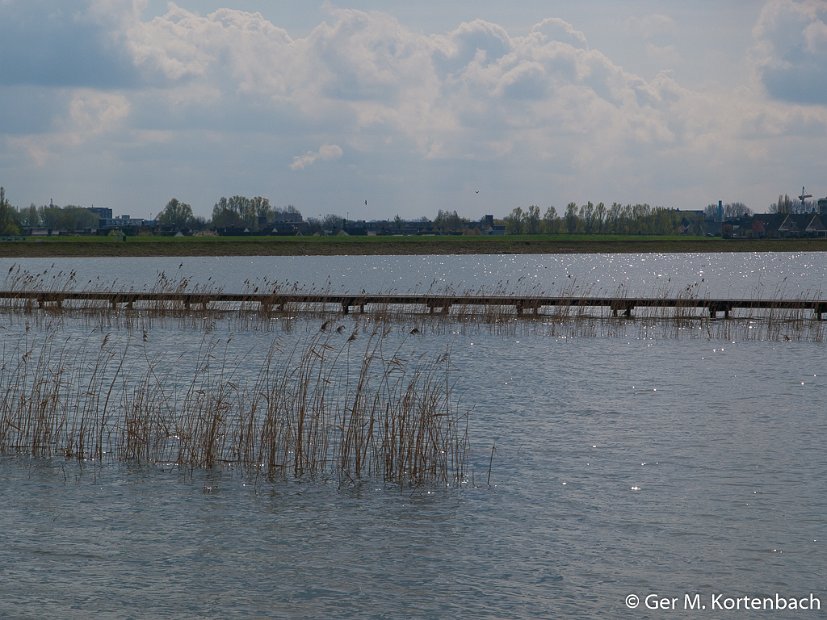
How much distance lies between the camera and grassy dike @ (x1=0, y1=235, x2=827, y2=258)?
119500 millimetres

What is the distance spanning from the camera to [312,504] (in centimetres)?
1181

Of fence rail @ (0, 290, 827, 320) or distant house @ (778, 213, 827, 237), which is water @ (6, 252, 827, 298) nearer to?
fence rail @ (0, 290, 827, 320)

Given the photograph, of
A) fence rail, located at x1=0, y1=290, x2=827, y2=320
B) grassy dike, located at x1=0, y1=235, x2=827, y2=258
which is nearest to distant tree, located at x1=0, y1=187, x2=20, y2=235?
grassy dike, located at x1=0, y1=235, x2=827, y2=258

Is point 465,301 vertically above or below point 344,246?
below

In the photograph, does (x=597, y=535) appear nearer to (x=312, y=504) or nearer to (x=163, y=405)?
(x=312, y=504)

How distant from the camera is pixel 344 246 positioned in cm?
14938

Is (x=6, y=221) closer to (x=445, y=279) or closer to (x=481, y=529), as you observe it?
(x=445, y=279)

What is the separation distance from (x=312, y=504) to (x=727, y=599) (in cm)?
483

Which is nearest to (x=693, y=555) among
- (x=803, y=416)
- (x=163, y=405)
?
(x=803, y=416)

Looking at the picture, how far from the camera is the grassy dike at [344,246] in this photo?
11950 cm

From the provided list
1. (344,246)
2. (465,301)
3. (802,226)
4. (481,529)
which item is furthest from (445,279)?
(802,226)

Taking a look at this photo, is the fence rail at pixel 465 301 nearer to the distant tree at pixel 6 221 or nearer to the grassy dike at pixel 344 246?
the grassy dike at pixel 344 246

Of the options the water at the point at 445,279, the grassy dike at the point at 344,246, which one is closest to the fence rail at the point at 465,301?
the water at the point at 445,279

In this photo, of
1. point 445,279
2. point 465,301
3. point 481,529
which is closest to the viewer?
point 481,529
